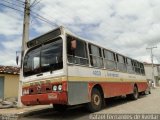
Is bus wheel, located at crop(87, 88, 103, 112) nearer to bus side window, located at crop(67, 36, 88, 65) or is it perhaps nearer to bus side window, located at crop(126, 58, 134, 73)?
bus side window, located at crop(67, 36, 88, 65)

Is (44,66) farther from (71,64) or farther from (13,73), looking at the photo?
(13,73)

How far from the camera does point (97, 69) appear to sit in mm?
11539

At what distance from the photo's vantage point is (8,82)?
22406 mm

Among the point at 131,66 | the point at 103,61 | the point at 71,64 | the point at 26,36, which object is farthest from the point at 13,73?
the point at 71,64

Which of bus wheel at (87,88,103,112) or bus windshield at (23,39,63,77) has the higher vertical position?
bus windshield at (23,39,63,77)

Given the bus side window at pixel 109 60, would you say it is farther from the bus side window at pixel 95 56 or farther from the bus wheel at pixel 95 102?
the bus wheel at pixel 95 102

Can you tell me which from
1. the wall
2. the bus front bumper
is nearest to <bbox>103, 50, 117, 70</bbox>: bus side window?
the bus front bumper

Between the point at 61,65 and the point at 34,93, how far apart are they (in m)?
1.71

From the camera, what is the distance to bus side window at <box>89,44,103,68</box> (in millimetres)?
11266

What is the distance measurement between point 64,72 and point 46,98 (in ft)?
3.88

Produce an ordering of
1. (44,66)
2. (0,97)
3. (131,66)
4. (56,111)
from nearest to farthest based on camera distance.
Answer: (44,66), (56,111), (131,66), (0,97)

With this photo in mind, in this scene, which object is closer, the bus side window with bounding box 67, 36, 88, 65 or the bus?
the bus

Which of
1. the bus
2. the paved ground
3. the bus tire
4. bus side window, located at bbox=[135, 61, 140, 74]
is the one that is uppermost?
bus side window, located at bbox=[135, 61, 140, 74]

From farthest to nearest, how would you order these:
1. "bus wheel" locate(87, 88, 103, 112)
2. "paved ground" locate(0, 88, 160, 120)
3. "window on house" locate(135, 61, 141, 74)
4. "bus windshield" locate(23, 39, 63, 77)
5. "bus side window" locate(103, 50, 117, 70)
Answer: "window on house" locate(135, 61, 141, 74) < "bus side window" locate(103, 50, 117, 70) < "bus wheel" locate(87, 88, 103, 112) < "paved ground" locate(0, 88, 160, 120) < "bus windshield" locate(23, 39, 63, 77)
